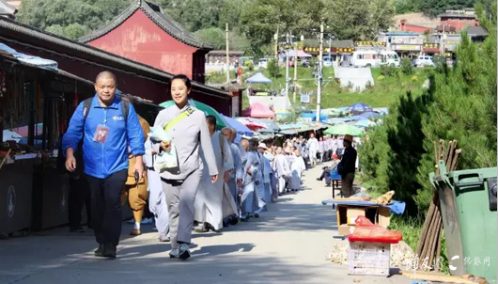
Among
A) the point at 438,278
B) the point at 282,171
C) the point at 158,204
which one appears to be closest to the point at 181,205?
the point at 438,278

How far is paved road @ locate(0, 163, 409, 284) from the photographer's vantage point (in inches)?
423

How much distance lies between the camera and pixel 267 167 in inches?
1049

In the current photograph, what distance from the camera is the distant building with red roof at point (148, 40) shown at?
2219 inches

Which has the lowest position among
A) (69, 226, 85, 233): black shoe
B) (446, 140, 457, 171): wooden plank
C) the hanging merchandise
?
(69, 226, 85, 233): black shoe

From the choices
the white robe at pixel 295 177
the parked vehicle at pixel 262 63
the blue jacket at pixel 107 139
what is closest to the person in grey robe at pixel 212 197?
the blue jacket at pixel 107 139

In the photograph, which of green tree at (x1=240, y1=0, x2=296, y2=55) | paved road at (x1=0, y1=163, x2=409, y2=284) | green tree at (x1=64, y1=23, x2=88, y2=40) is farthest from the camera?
green tree at (x1=240, y1=0, x2=296, y2=55)

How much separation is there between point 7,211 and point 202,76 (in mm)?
45431

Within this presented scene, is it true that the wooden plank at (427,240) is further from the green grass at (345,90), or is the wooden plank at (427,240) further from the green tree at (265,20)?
the green tree at (265,20)

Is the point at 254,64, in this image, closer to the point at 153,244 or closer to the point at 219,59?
the point at 219,59

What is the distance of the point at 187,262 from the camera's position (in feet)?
39.6

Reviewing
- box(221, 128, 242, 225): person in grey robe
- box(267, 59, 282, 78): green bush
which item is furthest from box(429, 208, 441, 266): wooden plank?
box(267, 59, 282, 78): green bush

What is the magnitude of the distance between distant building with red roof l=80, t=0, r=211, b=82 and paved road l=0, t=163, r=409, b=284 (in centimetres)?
3992

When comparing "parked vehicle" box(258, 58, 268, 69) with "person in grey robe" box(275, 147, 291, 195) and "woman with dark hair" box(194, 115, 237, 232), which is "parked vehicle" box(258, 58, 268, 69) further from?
"woman with dark hair" box(194, 115, 237, 232)

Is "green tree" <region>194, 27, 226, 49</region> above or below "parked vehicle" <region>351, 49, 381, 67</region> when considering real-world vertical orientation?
above
